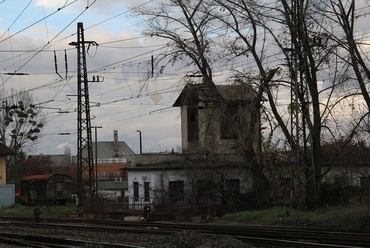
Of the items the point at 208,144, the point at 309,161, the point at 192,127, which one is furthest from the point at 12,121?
the point at 309,161

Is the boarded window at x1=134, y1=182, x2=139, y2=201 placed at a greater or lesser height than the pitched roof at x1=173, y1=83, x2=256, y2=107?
lesser

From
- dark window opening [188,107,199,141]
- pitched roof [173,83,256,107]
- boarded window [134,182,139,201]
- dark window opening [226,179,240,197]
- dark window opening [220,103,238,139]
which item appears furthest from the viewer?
dark window opening [188,107,199,141]

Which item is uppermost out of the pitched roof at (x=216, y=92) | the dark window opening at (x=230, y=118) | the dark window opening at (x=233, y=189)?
the pitched roof at (x=216, y=92)

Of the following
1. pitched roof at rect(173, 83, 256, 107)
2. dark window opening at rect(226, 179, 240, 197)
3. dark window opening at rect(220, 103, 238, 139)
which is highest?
pitched roof at rect(173, 83, 256, 107)

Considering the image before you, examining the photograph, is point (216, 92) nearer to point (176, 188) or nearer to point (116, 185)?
point (176, 188)

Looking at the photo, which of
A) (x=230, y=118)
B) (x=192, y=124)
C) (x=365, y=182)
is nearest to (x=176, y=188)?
(x=192, y=124)

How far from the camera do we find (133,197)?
50.5m

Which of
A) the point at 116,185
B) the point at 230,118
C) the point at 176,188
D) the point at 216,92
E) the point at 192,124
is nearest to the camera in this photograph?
the point at 230,118

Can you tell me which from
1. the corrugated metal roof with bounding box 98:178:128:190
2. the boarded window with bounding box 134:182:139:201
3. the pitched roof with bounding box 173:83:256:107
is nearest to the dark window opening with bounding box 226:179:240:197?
the pitched roof with bounding box 173:83:256:107

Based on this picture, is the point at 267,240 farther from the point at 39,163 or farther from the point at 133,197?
the point at 39,163

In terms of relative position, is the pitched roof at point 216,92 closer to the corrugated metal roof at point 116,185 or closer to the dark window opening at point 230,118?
the dark window opening at point 230,118

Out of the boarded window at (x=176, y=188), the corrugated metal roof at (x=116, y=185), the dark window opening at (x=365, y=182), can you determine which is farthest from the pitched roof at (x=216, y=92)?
the corrugated metal roof at (x=116, y=185)

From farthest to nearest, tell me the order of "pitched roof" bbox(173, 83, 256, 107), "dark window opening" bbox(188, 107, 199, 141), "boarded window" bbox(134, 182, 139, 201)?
"dark window opening" bbox(188, 107, 199, 141) → "boarded window" bbox(134, 182, 139, 201) → "pitched roof" bbox(173, 83, 256, 107)

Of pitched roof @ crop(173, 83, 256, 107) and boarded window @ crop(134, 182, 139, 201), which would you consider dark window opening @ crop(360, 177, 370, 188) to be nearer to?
pitched roof @ crop(173, 83, 256, 107)
